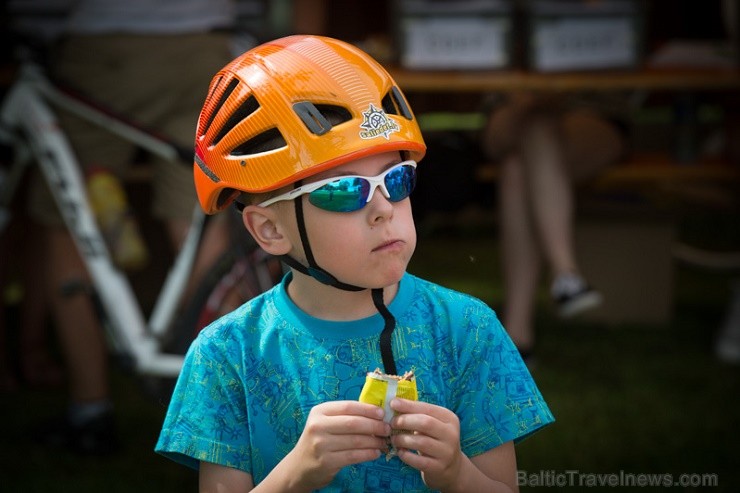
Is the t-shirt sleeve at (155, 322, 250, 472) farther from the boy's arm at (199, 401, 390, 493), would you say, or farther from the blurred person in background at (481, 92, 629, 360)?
the blurred person in background at (481, 92, 629, 360)

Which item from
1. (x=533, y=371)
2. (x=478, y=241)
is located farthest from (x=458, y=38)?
(x=478, y=241)

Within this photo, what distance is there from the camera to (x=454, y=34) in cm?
509

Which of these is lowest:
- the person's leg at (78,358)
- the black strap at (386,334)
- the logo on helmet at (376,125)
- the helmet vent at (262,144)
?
the person's leg at (78,358)

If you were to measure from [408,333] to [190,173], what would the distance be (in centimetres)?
214

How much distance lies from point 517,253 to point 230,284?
1964 millimetres

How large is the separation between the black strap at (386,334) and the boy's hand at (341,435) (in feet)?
0.57

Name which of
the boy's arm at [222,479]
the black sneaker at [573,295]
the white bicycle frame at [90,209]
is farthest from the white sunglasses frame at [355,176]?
the black sneaker at [573,295]

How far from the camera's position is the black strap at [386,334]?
177 centimetres

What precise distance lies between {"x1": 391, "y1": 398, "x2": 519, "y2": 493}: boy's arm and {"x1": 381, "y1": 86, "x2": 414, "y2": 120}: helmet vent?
1.60 feet

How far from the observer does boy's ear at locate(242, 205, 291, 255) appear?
186 centimetres

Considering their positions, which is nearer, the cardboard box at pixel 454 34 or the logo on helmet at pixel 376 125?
the logo on helmet at pixel 376 125

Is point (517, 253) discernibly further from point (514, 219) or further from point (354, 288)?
point (354, 288)

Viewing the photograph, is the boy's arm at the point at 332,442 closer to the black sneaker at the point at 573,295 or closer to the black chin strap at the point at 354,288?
the black chin strap at the point at 354,288
